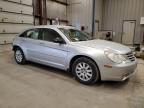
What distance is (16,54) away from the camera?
4879 mm

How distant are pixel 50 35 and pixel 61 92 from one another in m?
1.67

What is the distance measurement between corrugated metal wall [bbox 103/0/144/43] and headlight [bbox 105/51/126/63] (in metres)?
9.07

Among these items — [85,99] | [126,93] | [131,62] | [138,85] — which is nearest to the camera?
[85,99]

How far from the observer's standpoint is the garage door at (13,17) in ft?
23.3

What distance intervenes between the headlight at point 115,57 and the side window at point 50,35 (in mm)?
1374

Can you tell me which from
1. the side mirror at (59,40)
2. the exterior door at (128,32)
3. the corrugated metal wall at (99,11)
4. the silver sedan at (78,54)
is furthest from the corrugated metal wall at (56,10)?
the side mirror at (59,40)

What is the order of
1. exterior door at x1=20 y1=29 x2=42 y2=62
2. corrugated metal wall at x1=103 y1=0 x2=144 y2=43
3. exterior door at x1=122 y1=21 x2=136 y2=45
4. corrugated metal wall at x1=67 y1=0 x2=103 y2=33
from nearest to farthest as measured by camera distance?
exterior door at x1=20 y1=29 x2=42 y2=62 → corrugated metal wall at x1=103 y1=0 x2=144 y2=43 → corrugated metal wall at x1=67 y1=0 x2=103 y2=33 → exterior door at x1=122 y1=21 x2=136 y2=45

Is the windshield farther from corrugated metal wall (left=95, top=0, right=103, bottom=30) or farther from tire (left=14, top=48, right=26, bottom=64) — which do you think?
corrugated metal wall (left=95, top=0, right=103, bottom=30)

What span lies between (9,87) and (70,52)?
5.10 feet

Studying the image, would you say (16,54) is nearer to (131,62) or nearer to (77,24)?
(131,62)

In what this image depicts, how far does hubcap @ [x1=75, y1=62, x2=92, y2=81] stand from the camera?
323 cm

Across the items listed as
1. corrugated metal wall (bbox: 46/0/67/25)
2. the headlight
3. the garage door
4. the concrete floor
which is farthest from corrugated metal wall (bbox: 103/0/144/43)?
the headlight

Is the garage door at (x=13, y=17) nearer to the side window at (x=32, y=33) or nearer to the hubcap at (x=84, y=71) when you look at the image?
the side window at (x=32, y=33)

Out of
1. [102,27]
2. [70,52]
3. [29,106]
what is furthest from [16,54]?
[102,27]
